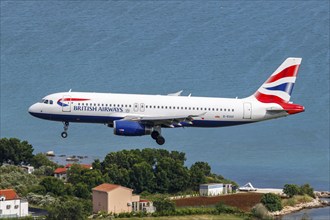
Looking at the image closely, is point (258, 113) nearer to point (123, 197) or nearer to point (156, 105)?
point (156, 105)

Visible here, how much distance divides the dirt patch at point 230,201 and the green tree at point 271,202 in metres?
0.95

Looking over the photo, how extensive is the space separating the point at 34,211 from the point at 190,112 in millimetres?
35731

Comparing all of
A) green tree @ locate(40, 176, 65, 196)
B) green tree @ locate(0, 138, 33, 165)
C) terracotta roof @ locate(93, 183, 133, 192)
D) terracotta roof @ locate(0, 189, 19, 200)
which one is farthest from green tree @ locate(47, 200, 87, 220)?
green tree @ locate(0, 138, 33, 165)

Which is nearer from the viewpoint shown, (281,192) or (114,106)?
(114,106)

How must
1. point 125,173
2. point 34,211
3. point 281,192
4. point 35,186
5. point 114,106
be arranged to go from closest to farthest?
1. point 114,106
2. point 34,211
3. point 35,186
4. point 125,173
5. point 281,192

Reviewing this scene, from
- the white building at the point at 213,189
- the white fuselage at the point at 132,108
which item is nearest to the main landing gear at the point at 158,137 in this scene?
the white fuselage at the point at 132,108

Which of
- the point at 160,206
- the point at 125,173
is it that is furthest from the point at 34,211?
the point at 125,173

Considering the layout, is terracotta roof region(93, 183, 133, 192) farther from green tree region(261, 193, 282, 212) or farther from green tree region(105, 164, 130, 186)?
green tree region(261, 193, 282, 212)

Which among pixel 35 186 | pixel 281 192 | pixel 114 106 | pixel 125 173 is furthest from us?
pixel 281 192

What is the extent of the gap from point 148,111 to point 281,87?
48.5 feet

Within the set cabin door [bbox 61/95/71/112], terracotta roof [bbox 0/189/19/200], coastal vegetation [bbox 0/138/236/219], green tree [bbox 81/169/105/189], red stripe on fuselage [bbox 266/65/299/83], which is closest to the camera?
cabin door [bbox 61/95/71/112]

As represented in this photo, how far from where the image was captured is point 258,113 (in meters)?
125

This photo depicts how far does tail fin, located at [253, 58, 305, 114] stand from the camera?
126625mm

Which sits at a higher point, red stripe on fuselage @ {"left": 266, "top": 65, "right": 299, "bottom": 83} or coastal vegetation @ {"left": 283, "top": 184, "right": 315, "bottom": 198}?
red stripe on fuselage @ {"left": 266, "top": 65, "right": 299, "bottom": 83}
